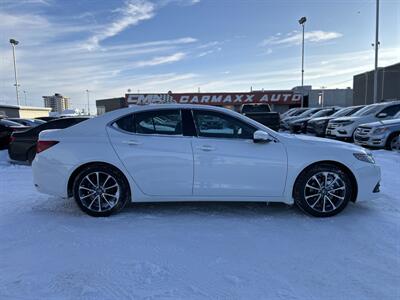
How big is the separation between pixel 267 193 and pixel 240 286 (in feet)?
5.53

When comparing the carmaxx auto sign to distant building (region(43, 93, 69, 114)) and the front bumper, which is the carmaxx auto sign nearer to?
the front bumper

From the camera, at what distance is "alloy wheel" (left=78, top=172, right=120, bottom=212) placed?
165 inches

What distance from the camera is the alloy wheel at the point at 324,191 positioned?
163 inches

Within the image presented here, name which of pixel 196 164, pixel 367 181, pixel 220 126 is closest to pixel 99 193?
pixel 196 164

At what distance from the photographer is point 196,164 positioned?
4051 millimetres

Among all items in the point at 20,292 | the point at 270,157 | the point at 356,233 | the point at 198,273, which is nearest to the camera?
the point at 20,292

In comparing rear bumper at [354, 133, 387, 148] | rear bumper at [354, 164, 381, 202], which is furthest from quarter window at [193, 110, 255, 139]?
rear bumper at [354, 133, 387, 148]

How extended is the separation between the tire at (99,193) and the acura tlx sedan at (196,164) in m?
0.01

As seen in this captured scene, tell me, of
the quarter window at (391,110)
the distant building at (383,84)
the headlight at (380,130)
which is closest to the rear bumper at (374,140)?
the headlight at (380,130)

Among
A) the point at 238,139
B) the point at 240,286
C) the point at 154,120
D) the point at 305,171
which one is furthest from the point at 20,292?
the point at 305,171

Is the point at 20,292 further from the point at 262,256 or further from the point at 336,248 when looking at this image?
the point at 336,248

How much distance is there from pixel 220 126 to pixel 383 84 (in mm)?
38389

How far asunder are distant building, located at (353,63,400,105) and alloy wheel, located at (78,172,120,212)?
37.9 metres

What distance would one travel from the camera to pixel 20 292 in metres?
2.54
